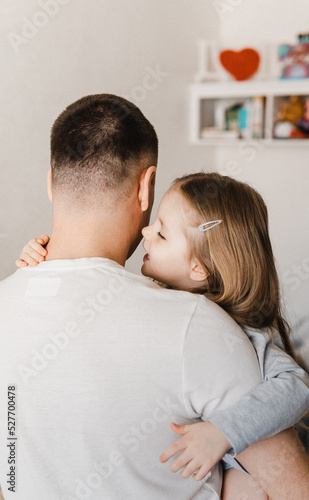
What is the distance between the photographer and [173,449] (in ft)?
2.85

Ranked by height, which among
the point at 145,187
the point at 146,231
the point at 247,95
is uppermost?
the point at 247,95

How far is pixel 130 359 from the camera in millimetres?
835

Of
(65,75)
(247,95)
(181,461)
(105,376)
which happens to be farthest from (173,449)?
(247,95)

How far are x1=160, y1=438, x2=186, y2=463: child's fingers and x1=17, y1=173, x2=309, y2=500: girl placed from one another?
0.52ft

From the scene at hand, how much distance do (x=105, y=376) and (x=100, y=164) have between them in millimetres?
405

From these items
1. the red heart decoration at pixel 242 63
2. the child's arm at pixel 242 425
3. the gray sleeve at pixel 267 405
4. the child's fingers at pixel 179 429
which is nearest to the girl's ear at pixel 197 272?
the gray sleeve at pixel 267 405

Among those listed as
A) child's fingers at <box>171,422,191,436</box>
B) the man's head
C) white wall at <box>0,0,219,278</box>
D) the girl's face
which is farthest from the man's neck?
white wall at <box>0,0,219,278</box>

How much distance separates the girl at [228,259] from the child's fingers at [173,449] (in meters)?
0.16

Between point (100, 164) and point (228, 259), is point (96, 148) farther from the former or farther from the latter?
point (228, 259)

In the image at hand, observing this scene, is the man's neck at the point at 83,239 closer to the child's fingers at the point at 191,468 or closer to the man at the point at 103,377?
the man at the point at 103,377

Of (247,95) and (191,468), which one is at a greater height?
(247,95)

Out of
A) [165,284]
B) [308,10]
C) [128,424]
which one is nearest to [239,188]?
[165,284]

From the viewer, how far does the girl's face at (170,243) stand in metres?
1.24

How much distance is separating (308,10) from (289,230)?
1.23 m
